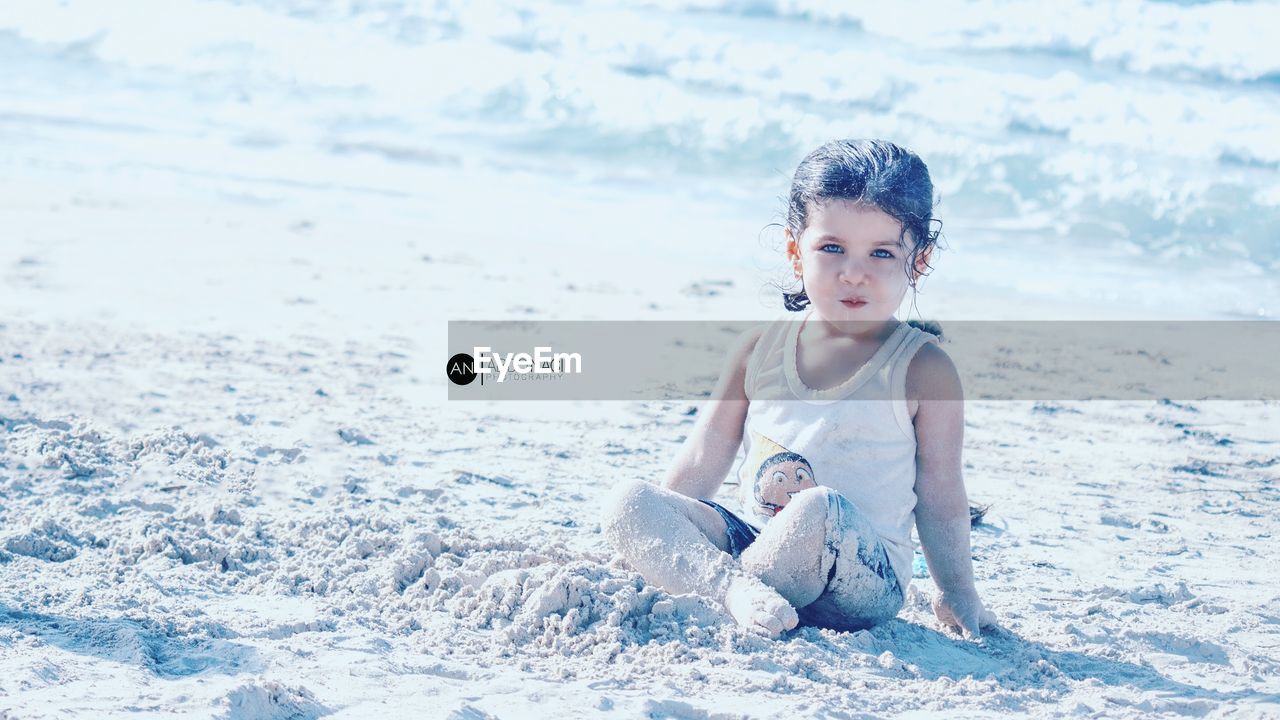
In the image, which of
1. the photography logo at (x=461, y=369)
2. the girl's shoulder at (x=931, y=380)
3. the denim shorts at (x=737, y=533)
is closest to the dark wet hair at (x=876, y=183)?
the girl's shoulder at (x=931, y=380)

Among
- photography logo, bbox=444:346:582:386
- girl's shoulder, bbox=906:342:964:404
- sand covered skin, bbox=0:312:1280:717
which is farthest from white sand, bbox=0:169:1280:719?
girl's shoulder, bbox=906:342:964:404

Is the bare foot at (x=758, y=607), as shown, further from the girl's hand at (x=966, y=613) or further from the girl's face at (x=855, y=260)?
the girl's face at (x=855, y=260)

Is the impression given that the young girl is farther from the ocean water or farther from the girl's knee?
the ocean water

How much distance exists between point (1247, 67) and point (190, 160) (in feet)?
32.6

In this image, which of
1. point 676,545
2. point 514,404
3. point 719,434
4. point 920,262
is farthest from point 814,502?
point 514,404

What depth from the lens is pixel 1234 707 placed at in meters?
2.74

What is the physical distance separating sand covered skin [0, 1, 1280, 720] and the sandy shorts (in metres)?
0.06

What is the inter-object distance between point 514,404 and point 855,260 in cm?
221

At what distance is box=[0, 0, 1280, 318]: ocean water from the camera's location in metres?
8.77

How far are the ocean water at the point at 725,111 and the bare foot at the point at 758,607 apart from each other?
10.3 ft

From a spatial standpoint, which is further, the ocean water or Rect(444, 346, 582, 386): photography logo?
the ocean water

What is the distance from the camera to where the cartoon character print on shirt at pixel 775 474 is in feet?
9.87

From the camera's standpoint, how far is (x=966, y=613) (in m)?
3.04

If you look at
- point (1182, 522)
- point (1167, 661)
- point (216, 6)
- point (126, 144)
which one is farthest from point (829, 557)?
point (216, 6)
